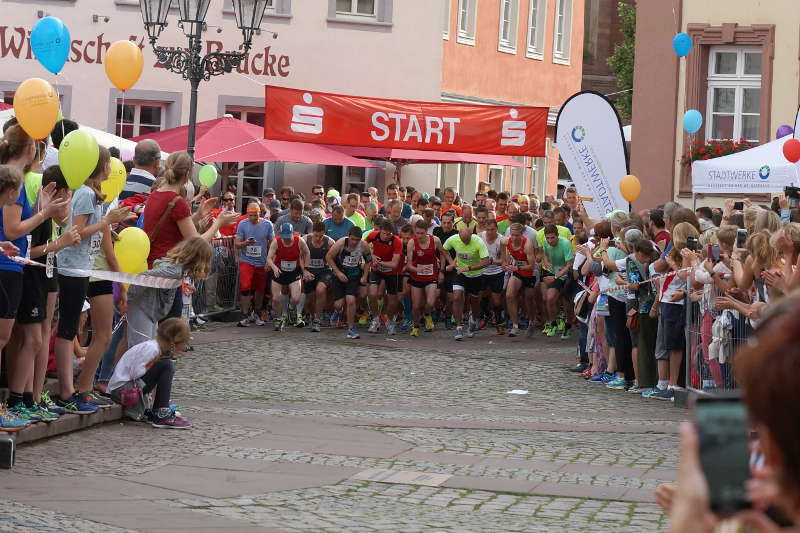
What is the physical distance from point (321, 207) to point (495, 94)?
16224mm

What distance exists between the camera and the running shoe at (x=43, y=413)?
9.59 meters

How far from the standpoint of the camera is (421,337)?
799 inches

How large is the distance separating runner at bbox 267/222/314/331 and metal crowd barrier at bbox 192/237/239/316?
0.90m

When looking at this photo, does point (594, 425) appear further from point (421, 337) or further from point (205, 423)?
point (421, 337)

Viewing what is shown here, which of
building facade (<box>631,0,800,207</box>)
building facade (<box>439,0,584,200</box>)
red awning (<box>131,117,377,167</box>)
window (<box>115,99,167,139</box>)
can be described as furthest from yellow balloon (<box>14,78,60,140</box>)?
building facade (<box>439,0,584,200</box>)

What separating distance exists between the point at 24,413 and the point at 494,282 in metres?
12.1

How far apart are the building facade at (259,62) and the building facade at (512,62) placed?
3451 millimetres

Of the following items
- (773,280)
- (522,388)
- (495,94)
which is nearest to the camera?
(773,280)

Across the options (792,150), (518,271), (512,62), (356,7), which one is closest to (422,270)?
(518,271)

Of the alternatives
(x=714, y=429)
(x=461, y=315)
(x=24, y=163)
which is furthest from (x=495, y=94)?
(x=714, y=429)

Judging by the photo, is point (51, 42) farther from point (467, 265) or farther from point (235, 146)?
point (235, 146)

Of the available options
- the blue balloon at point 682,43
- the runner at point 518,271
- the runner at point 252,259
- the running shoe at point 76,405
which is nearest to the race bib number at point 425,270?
the runner at point 518,271

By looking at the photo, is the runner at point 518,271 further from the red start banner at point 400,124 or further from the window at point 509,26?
the window at point 509,26

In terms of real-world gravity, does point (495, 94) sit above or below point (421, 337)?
above
